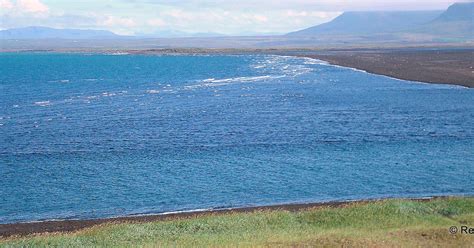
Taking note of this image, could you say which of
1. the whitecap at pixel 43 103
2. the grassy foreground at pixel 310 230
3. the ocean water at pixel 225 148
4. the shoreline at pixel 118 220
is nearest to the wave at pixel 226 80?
the ocean water at pixel 225 148

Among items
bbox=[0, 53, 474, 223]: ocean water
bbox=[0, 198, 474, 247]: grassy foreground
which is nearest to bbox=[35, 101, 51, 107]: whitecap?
bbox=[0, 53, 474, 223]: ocean water

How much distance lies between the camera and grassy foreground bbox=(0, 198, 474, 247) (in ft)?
76.3

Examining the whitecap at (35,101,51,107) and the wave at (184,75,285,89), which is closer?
the whitecap at (35,101,51,107)

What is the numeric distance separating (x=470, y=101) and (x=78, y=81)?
6740 centimetres

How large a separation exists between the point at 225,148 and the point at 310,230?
2402 centimetres

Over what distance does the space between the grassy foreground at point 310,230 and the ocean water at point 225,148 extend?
687cm

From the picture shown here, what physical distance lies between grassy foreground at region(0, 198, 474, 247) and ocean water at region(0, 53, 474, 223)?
6.87 metres

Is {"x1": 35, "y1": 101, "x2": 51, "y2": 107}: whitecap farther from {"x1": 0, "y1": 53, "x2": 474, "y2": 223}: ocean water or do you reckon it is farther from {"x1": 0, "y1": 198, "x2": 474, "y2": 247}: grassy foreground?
{"x1": 0, "y1": 198, "x2": 474, "y2": 247}: grassy foreground

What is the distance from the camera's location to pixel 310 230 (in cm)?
2641

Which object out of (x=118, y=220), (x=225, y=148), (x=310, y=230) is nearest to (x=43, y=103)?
(x=225, y=148)

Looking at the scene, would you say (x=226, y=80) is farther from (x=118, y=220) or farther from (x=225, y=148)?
(x=118, y=220)

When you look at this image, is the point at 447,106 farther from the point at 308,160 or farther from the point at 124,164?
the point at 124,164

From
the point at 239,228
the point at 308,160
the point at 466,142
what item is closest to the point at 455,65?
the point at 466,142

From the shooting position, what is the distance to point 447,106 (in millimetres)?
73000
